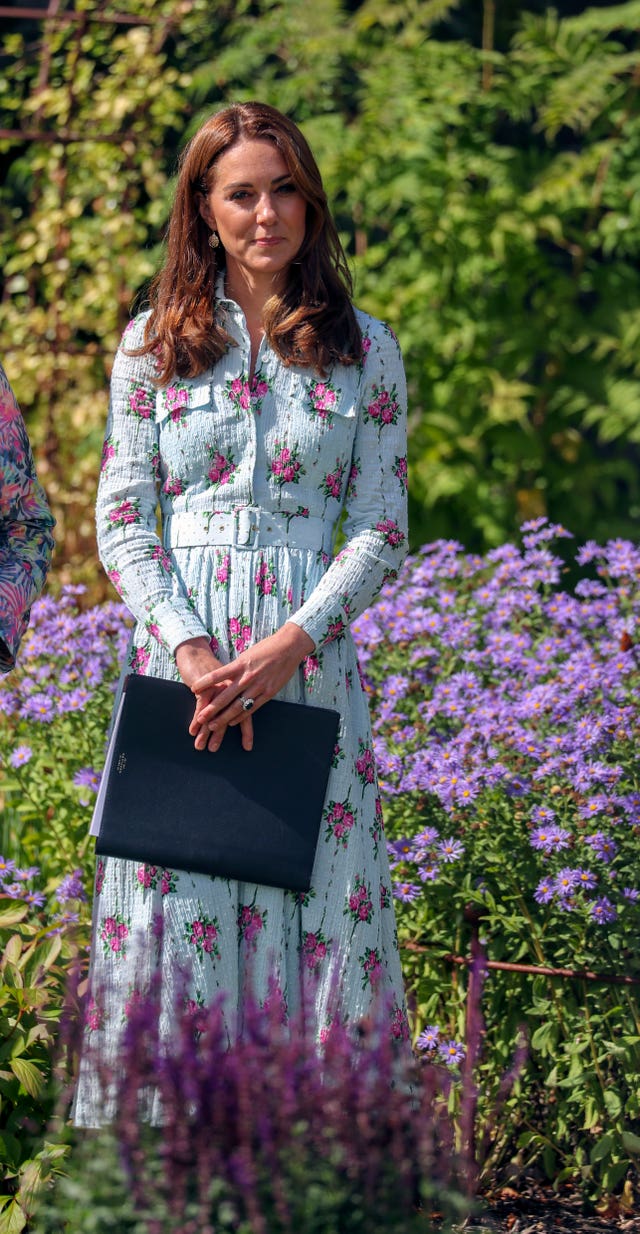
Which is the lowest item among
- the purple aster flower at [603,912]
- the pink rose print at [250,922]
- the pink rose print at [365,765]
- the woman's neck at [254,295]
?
the pink rose print at [250,922]

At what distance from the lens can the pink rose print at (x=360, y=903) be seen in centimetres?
217

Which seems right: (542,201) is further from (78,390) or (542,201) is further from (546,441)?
(78,390)

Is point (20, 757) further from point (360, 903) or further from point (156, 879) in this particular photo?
point (360, 903)

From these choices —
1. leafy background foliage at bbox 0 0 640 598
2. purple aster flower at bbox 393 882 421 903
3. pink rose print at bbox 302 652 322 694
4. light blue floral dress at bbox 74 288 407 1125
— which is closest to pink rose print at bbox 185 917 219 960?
light blue floral dress at bbox 74 288 407 1125

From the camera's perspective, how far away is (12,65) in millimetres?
5551

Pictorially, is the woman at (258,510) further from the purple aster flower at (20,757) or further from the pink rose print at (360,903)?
the purple aster flower at (20,757)

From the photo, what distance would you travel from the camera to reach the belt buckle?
A: 2.22 m

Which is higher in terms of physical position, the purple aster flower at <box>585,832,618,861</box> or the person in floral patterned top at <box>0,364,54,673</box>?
the person in floral patterned top at <box>0,364,54,673</box>

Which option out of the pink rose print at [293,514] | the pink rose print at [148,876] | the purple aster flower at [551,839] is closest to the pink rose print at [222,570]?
the pink rose print at [293,514]

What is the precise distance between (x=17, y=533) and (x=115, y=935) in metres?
0.60

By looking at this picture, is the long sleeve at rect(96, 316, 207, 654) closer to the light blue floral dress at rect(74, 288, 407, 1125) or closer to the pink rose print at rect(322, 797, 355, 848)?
the light blue floral dress at rect(74, 288, 407, 1125)

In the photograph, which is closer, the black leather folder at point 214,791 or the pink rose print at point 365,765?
the black leather folder at point 214,791

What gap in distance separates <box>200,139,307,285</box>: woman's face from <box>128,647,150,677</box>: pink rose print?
0.61 m

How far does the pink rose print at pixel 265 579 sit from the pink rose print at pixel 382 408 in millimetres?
283
